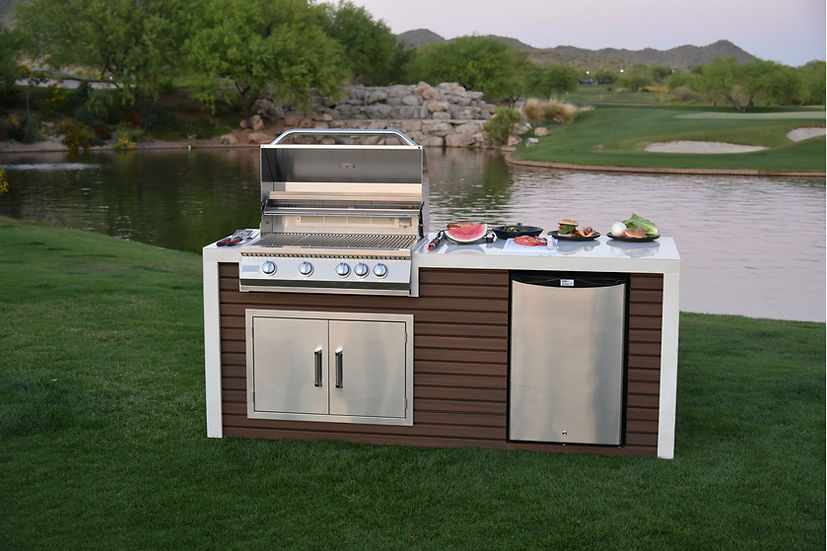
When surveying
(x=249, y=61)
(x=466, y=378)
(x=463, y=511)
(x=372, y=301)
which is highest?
(x=249, y=61)

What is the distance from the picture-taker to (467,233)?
4.73 meters

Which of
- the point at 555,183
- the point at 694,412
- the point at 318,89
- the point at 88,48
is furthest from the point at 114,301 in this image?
the point at 318,89

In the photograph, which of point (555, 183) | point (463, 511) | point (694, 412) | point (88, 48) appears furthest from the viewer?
point (88, 48)

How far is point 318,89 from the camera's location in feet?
178

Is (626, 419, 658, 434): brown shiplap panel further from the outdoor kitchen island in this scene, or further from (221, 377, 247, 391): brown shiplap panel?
(221, 377, 247, 391): brown shiplap panel

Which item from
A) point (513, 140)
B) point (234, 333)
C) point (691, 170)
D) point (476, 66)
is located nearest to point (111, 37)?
point (513, 140)

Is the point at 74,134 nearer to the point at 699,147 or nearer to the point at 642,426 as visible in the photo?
the point at 699,147

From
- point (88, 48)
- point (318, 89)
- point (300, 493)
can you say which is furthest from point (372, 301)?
point (318, 89)

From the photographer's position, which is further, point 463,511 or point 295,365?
point 295,365

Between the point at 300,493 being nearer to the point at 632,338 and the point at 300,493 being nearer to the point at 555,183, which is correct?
the point at 632,338

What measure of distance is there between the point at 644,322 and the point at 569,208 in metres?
14.5

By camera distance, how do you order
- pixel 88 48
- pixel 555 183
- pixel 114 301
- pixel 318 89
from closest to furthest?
pixel 114 301 → pixel 555 183 → pixel 88 48 → pixel 318 89

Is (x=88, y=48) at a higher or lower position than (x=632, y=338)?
higher

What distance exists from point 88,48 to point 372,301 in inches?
1777
